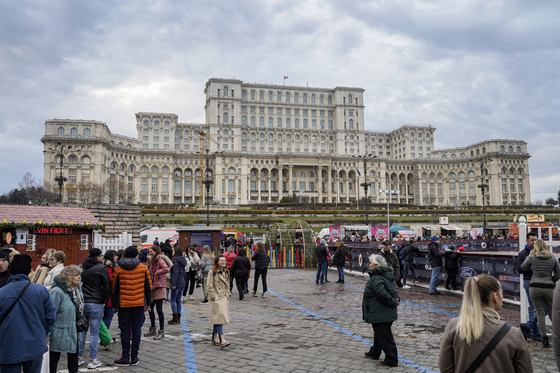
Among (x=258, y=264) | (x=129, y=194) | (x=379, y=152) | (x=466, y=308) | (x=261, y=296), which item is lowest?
(x=261, y=296)

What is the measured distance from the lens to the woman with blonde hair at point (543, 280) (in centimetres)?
722

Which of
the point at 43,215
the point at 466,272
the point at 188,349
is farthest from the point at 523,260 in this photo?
the point at 43,215

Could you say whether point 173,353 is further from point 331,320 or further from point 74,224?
point 74,224

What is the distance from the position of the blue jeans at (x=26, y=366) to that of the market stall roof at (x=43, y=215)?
12.6m

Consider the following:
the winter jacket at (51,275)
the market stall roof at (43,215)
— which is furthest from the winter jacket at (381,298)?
the market stall roof at (43,215)

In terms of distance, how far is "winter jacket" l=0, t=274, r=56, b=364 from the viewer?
445 centimetres

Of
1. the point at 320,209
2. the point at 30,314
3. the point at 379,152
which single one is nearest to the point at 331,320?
the point at 30,314

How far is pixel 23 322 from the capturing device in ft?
15.0

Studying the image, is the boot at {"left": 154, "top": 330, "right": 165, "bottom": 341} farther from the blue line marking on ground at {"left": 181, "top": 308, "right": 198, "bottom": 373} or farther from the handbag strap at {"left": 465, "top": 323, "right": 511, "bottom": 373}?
the handbag strap at {"left": 465, "top": 323, "right": 511, "bottom": 373}

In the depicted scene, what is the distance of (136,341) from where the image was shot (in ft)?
22.5

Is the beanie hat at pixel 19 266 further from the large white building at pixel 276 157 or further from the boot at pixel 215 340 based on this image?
the large white building at pixel 276 157

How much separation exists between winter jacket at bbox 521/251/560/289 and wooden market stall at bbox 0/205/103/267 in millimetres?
16911

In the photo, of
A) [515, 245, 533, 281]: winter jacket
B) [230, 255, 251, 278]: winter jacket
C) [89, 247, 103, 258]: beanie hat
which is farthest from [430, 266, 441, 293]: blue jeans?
[89, 247, 103, 258]: beanie hat

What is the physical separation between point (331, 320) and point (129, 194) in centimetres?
9267
